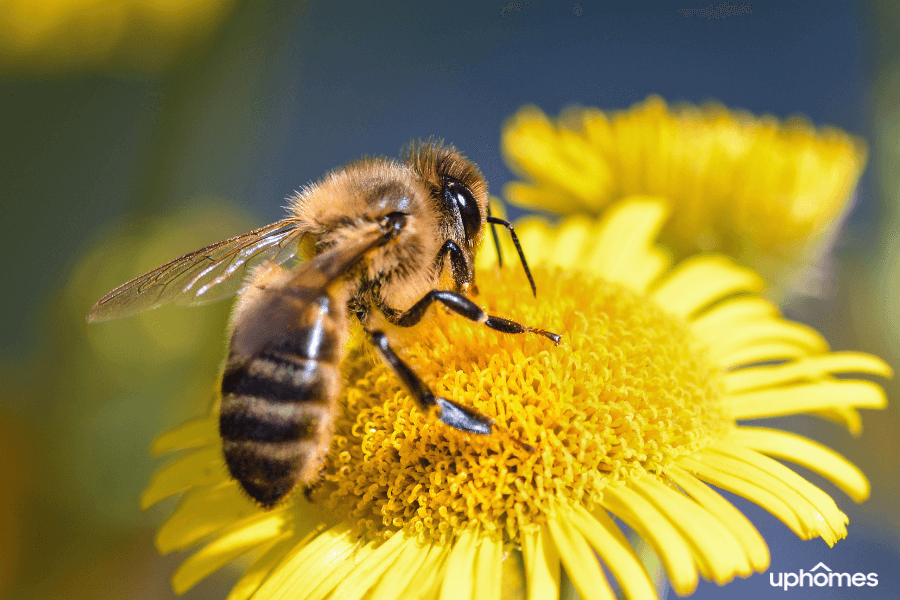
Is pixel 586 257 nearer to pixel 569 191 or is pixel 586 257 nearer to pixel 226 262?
pixel 569 191

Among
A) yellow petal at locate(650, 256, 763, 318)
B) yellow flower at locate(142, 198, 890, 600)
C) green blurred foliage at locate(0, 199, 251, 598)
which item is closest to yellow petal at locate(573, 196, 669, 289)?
yellow petal at locate(650, 256, 763, 318)

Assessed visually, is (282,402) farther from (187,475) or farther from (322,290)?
(187,475)

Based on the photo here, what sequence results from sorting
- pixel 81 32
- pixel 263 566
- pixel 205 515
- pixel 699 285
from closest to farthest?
pixel 263 566 → pixel 205 515 → pixel 699 285 → pixel 81 32

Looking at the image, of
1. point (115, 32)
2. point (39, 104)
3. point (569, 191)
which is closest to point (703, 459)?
point (569, 191)

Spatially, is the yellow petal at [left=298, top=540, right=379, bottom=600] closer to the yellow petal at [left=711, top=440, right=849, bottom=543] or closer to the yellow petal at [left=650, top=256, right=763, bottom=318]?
the yellow petal at [left=711, top=440, right=849, bottom=543]

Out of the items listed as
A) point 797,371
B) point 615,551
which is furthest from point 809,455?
point 615,551

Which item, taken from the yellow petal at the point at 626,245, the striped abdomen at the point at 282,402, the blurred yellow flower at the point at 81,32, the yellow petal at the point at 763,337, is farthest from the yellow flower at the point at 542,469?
the blurred yellow flower at the point at 81,32
